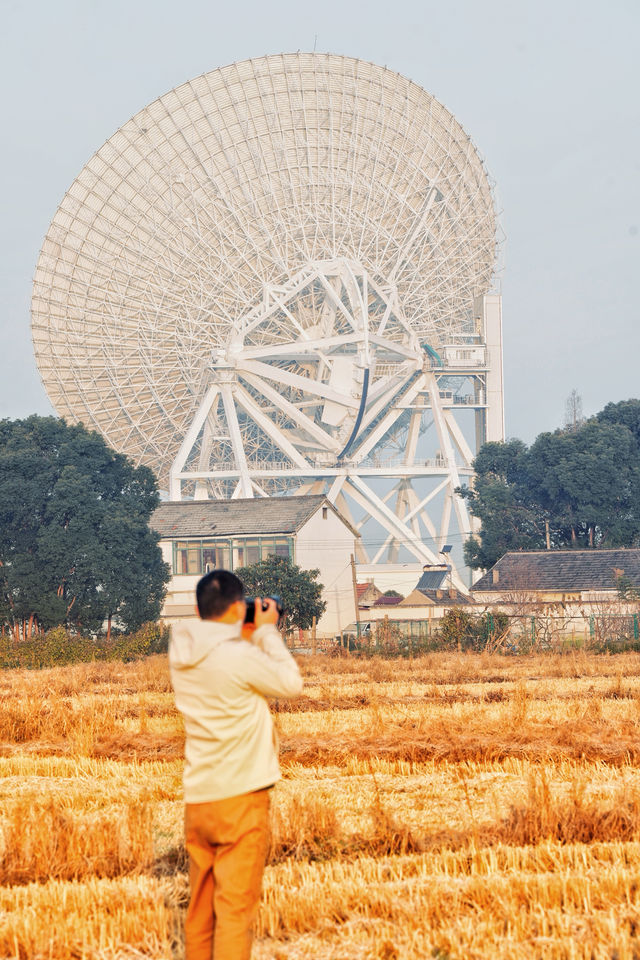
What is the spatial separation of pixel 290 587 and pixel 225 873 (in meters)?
52.4

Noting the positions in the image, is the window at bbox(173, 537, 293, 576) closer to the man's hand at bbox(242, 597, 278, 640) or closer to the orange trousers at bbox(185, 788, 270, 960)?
the man's hand at bbox(242, 597, 278, 640)

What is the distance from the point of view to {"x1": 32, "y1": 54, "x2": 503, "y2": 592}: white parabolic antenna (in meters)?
63.1

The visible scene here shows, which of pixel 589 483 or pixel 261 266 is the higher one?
pixel 261 266

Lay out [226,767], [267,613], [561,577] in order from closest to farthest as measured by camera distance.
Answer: [226,767], [267,613], [561,577]

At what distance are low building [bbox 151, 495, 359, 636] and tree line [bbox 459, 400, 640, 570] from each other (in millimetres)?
10333

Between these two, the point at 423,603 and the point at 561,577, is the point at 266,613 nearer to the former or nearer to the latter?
the point at 561,577

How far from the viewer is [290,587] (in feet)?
193

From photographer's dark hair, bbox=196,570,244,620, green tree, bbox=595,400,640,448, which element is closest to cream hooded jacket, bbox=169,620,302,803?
photographer's dark hair, bbox=196,570,244,620

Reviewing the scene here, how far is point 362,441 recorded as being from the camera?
2876 inches

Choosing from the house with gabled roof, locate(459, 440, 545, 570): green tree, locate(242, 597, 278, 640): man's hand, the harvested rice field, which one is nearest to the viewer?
locate(242, 597, 278, 640): man's hand

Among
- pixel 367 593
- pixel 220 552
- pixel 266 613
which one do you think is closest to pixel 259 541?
pixel 220 552

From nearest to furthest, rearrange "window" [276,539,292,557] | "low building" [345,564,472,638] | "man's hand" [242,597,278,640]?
"man's hand" [242,597,278,640] < "low building" [345,564,472,638] < "window" [276,539,292,557]

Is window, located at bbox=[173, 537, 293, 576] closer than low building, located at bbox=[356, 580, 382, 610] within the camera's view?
Yes

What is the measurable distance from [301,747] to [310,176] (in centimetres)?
5294
